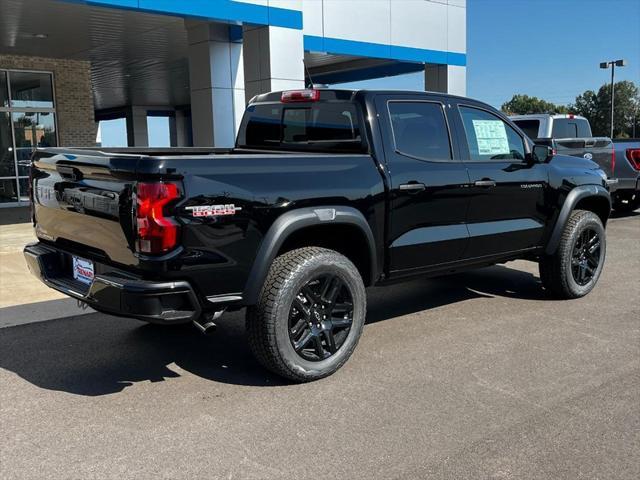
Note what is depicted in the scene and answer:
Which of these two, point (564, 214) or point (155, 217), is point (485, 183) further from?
point (155, 217)

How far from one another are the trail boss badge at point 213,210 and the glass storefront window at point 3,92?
15905 millimetres

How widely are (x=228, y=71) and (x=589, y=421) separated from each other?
1022 cm

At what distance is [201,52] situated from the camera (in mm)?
12297

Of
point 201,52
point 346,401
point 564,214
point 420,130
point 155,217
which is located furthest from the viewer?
point 201,52

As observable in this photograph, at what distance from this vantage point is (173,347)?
5.14m

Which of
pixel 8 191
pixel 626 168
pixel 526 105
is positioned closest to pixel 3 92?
pixel 8 191

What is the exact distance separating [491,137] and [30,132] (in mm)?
15496

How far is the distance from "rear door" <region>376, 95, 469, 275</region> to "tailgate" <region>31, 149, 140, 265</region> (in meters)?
1.92

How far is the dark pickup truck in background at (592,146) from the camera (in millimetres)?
12055

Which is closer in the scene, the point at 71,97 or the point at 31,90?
the point at 31,90

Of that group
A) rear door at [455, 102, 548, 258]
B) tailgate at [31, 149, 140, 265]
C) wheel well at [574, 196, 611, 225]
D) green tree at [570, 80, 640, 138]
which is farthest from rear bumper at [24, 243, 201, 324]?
green tree at [570, 80, 640, 138]

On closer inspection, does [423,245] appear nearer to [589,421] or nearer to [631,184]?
[589,421]

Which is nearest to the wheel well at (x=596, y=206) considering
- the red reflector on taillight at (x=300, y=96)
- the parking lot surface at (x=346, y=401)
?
the parking lot surface at (x=346, y=401)

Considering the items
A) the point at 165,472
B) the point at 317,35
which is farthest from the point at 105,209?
the point at 317,35
